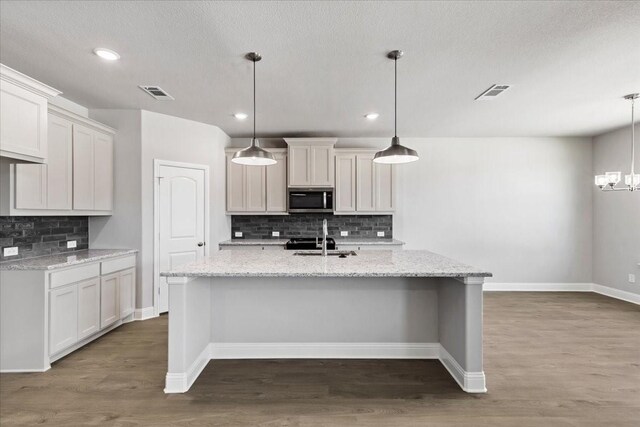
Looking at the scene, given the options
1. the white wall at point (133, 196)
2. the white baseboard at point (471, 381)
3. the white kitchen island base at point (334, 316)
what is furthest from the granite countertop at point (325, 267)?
the white wall at point (133, 196)

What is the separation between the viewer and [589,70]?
10.0ft

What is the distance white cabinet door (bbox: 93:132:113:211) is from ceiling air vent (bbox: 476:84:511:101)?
14.3ft

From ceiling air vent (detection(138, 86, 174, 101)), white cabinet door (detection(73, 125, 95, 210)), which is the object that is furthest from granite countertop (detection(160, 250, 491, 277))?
ceiling air vent (detection(138, 86, 174, 101))

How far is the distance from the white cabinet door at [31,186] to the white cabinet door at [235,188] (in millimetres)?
2418

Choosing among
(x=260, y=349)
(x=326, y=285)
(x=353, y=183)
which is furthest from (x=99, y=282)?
(x=353, y=183)

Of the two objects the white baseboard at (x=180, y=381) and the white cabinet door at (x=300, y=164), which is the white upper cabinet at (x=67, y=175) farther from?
the white cabinet door at (x=300, y=164)

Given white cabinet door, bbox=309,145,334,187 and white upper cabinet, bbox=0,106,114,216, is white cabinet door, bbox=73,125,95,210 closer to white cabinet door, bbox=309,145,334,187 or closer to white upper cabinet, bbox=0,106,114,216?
white upper cabinet, bbox=0,106,114,216

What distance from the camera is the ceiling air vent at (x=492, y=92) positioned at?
344 centimetres

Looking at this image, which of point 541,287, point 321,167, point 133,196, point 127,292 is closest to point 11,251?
point 127,292

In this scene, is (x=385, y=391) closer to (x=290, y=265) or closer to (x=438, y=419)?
(x=438, y=419)

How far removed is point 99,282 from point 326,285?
7.76ft

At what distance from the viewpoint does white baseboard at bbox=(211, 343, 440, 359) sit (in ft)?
9.66

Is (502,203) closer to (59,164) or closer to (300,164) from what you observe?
(300,164)

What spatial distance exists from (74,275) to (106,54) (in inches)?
77.3
